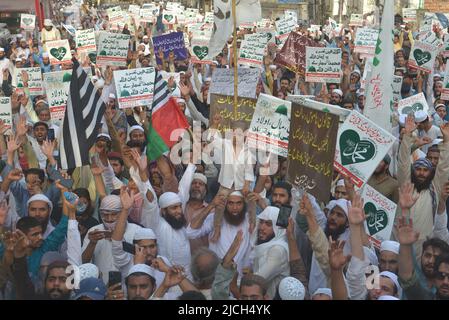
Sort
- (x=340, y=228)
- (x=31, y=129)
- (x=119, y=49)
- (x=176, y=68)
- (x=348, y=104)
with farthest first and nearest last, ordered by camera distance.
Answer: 1. (x=176, y=68)
2. (x=119, y=49)
3. (x=348, y=104)
4. (x=31, y=129)
5. (x=340, y=228)

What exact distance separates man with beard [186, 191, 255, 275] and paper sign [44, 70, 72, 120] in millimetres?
3582

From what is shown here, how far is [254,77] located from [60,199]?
352cm

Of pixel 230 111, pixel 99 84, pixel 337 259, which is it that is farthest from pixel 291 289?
pixel 99 84

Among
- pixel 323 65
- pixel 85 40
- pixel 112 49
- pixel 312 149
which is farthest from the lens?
pixel 85 40

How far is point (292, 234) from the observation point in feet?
17.2

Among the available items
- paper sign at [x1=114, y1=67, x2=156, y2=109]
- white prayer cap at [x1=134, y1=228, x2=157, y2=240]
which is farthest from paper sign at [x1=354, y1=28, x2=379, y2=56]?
white prayer cap at [x1=134, y1=228, x2=157, y2=240]

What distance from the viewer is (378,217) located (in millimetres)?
5660

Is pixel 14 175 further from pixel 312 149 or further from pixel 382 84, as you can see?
pixel 382 84

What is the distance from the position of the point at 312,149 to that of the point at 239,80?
12.6 ft

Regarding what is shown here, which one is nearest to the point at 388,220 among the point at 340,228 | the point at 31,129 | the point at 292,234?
the point at 340,228

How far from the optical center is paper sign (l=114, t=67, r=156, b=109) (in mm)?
8924

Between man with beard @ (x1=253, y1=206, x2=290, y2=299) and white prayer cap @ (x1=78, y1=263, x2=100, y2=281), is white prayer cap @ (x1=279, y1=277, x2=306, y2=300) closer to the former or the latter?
man with beard @ (x1=253, y1=206, x2=290, y2=299)

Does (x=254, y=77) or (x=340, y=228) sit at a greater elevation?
(x=254, y=77)

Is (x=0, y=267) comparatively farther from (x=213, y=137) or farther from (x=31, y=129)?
(x=31, y=129)
